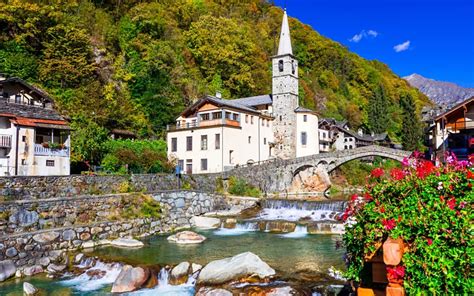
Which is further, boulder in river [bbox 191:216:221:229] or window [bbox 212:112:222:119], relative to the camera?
window [bbox 212:112:222:119]

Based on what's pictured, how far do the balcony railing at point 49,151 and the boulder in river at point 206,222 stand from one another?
473 inches

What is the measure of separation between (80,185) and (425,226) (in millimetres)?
21995

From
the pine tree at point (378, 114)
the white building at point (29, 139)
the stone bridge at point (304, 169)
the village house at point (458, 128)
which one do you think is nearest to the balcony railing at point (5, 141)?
the white building at point (29, 139)

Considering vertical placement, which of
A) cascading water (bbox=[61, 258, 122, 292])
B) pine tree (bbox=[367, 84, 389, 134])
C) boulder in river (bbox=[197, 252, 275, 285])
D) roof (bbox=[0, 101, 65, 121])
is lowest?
cascading water (bbox=[61, 258, 122, 292])

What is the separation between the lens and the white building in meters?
27.7

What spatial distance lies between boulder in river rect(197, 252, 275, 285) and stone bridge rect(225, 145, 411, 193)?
25872mm

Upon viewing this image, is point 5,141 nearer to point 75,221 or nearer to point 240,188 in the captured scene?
point 75,221

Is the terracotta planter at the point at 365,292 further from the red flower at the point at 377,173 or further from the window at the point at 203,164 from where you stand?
the window at the point at 203,164

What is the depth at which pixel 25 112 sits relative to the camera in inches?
1148

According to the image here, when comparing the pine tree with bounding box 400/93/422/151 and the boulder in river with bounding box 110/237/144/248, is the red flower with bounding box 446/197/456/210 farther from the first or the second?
the pine tree with bounding box 400/93/422/151

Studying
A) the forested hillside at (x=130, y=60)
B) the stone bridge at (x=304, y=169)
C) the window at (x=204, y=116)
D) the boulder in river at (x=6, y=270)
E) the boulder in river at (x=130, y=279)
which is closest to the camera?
the boulder in river at (x=130, y=279)

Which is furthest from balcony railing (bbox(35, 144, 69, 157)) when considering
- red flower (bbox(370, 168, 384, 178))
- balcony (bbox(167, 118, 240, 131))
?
red flower (bbox(370, 168, 384, 178))

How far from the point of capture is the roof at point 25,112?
27900 mm

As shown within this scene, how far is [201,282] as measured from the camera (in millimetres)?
13047
